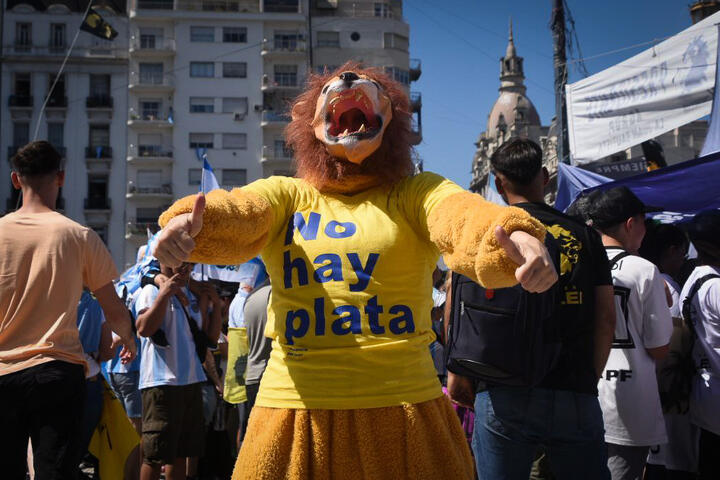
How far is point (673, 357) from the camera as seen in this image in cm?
438

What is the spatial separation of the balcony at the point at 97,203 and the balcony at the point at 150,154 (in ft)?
8.83

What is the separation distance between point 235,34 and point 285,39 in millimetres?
3016

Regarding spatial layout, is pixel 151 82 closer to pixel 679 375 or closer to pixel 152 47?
pixel 152 47

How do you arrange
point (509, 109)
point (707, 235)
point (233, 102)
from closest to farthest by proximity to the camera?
point (707, 235), point (233, 102), point (509, 109)

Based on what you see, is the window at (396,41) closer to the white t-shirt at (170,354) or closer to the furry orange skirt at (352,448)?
the white t-shirt at (170,354)

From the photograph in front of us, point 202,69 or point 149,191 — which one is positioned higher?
point 202,69

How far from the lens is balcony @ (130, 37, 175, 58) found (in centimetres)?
4497

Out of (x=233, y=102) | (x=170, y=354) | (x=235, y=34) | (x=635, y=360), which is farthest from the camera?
(x=235, y=34)

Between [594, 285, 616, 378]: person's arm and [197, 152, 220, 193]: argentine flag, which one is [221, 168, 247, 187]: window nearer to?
[197, 152, 220, 193]: argentine flag

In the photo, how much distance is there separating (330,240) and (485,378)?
3.39 ft

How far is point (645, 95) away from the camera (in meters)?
7.11

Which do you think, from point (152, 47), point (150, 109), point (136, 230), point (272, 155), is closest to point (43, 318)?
point (136, 230)

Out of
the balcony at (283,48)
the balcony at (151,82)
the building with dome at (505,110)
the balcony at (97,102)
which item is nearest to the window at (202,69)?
the balcony at (151,82)

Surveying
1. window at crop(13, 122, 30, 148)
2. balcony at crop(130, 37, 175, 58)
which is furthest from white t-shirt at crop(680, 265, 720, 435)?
window at crop(13, 122, 30, 148)
